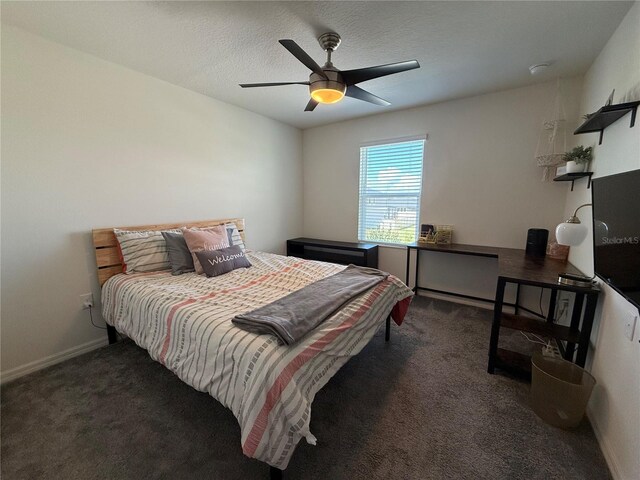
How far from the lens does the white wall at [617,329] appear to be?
1.20 meters

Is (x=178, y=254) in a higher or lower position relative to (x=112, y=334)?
higher

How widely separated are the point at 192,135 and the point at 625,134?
11.5ft

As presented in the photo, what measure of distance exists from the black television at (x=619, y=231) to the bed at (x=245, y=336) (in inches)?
47.9

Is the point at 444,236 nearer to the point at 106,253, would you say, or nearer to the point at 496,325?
the point at 496,325

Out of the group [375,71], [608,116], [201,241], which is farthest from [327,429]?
[608,116]

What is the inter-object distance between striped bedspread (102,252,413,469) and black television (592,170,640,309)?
48.0 inches

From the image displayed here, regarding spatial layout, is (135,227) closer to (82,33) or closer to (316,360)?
(82,33)

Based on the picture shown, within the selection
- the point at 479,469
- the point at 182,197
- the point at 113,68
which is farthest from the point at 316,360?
the point at 113,68

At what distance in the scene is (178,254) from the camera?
2428 millimetres

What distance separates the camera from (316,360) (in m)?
1.33

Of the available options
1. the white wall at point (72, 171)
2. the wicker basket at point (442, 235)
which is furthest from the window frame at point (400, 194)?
the white wall at point (72, 171)

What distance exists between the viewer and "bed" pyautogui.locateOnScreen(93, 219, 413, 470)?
3.61ft

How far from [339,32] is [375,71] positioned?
17.5 inches

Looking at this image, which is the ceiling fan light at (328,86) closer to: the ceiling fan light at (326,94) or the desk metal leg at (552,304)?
the ceiling fan light at (326,94)
